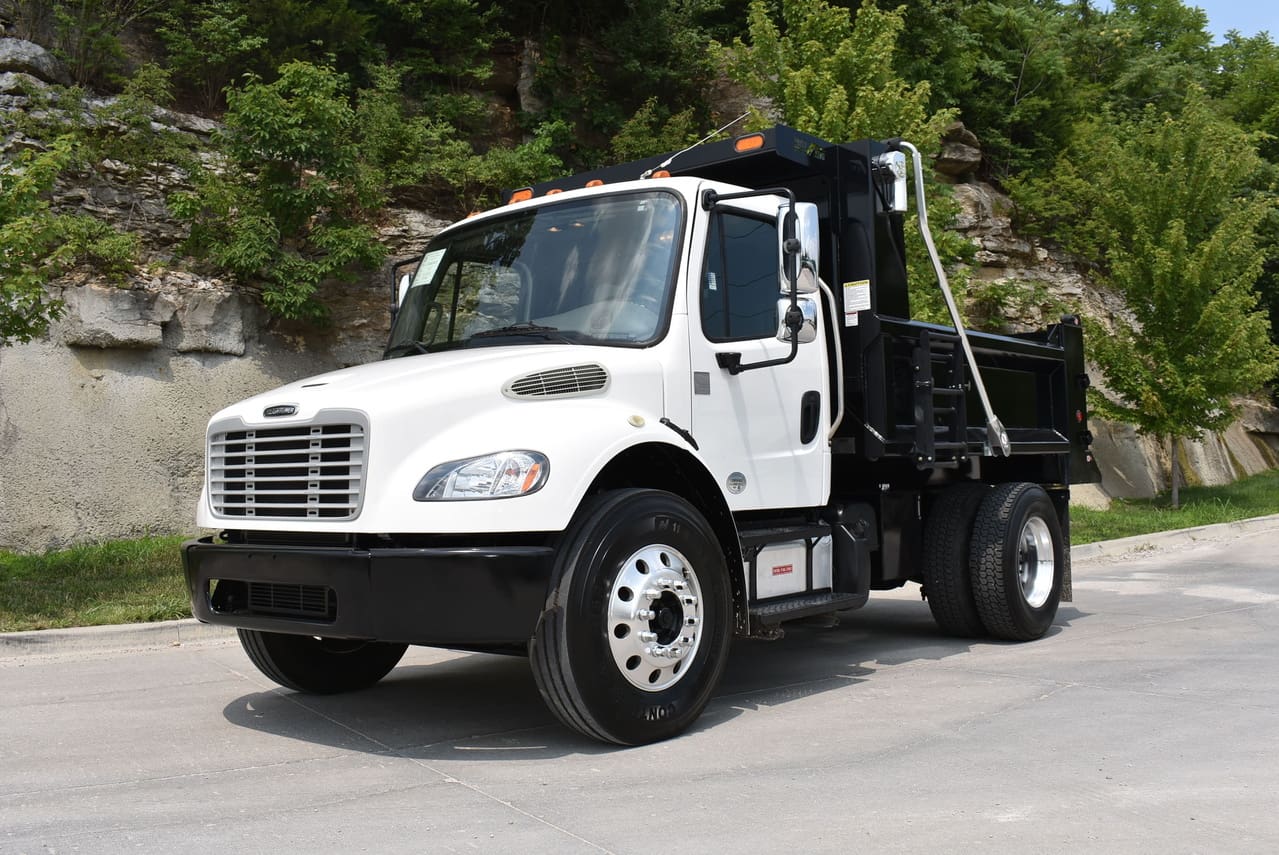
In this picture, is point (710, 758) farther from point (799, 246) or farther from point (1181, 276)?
point (1181, 276)

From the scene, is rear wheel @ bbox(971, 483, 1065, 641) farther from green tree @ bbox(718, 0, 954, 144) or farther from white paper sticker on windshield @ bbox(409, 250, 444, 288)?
green tree @ bbox(718, 0, 954, 144)

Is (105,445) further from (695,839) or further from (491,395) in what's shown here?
(695,839)

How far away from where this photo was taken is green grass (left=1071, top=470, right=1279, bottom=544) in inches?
648

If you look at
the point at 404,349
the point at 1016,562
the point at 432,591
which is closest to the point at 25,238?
the point at 404,349

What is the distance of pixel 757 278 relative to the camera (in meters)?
6.23

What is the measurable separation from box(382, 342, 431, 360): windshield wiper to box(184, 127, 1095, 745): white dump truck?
5 cm

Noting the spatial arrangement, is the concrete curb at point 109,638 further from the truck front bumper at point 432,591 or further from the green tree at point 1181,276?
the green tree at point 1181,276

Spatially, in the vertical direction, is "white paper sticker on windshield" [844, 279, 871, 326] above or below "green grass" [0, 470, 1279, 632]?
above

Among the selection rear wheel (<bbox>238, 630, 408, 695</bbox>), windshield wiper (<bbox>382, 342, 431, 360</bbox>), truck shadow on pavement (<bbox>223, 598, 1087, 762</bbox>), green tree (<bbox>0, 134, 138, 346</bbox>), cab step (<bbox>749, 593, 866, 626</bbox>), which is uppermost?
green tree (<bbox>0, 134, 138, 346</bbox>)

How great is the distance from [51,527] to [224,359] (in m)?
2.84

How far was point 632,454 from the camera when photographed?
5.53 m

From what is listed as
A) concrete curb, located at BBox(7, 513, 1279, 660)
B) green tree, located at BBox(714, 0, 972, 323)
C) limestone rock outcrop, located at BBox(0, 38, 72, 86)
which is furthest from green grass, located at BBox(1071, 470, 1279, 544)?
limestone rock outcrop, located at BBox(0, 38, 72, 86)

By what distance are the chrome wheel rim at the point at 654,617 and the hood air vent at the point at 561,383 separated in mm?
787

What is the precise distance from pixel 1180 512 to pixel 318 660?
1660 cm
